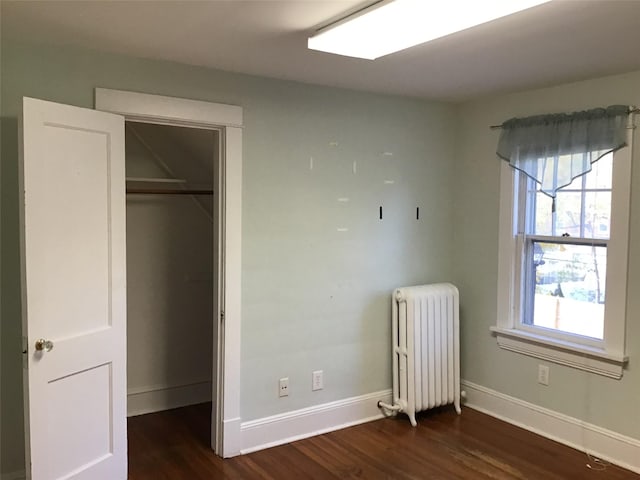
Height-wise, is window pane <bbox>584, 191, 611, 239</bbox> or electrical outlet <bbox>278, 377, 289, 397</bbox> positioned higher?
window pane <bbox>584, 191, 611, 239</bbox>

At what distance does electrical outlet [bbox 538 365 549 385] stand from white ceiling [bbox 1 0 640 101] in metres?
1.84

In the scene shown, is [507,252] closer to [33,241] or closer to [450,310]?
[450,310]

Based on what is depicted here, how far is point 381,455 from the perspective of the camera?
3410 millimetres

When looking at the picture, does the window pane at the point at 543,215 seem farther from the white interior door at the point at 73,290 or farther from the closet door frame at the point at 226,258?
the white interior door at the point at 73,290

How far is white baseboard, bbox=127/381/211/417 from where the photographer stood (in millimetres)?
4066

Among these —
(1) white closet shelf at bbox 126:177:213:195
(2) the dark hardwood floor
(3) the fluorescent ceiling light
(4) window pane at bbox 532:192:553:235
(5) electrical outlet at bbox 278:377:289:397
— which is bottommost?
(2) the dark hardwood floor

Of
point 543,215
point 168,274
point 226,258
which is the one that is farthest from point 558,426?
point 168,274

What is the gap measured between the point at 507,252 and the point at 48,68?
3.03 meters

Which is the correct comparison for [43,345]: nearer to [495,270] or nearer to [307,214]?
[307,214]

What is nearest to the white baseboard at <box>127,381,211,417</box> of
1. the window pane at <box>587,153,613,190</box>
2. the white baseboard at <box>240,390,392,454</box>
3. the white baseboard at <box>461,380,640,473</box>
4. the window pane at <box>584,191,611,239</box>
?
the white baseboard at <box>240,390,392,454</box>

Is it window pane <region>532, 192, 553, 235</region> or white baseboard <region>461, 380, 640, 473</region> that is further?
window pane <region>532, 192, 553, 235</region>

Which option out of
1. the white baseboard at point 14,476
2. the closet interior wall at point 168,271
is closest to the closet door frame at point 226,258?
the closet interior wall at point 168,271

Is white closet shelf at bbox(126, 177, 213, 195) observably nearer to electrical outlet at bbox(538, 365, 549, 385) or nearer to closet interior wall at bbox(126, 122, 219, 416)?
closet interior wall at bbox(126, 122, 219, 416)

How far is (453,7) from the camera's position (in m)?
2.02
